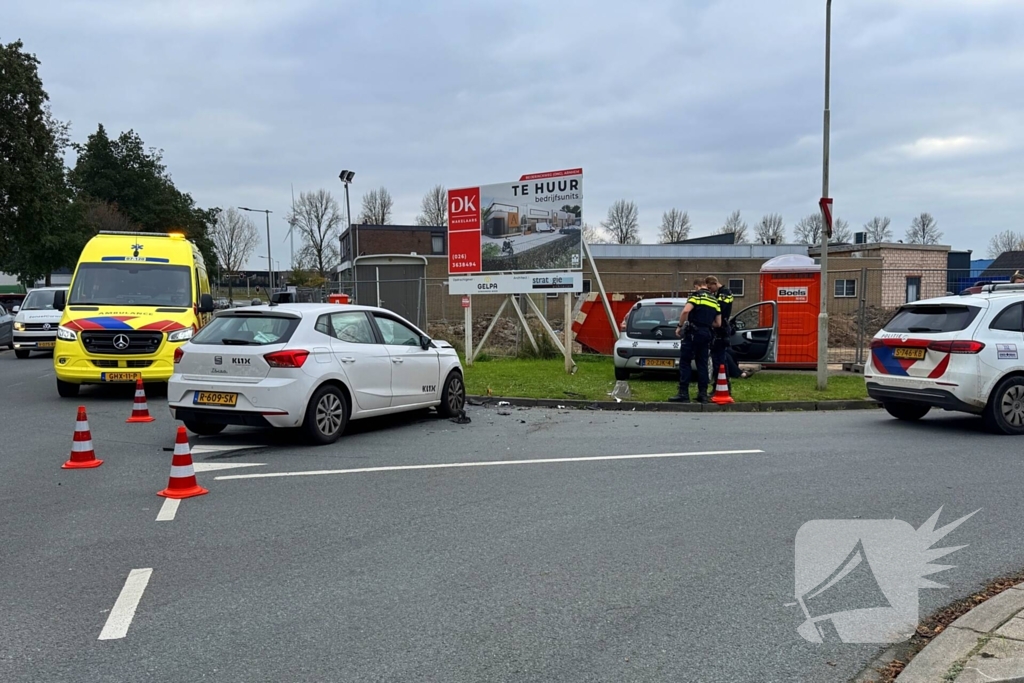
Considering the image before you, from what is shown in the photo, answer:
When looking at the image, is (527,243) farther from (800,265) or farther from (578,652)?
(578,652)

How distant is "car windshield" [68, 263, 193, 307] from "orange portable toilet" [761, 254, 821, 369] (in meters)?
11.6

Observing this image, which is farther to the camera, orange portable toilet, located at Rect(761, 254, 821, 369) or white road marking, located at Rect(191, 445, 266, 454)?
orange portable toilet, located at Rect(761, 254, 821, 369)

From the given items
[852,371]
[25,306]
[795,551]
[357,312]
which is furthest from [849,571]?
[25,306]

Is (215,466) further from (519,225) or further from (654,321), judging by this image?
(519,225)

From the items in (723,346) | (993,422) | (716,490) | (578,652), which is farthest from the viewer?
(723,346)

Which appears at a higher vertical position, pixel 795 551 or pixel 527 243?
pixel 527 243

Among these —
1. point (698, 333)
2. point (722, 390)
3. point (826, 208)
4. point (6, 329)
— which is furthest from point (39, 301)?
point (826, 208)

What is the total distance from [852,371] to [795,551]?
41.6 ft

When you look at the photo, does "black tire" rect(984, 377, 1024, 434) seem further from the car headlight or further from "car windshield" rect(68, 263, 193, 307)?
"car windshield" rect(68, 263, 193, 307)

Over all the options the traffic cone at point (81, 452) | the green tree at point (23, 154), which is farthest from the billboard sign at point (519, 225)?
the green tree at point (23, 154)

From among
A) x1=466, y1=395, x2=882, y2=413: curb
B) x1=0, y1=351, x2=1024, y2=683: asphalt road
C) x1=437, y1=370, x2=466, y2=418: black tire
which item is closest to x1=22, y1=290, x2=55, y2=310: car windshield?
→ x1=0, y1=351, x2=1024, y2=683: asphalt road

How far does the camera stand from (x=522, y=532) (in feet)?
18.1

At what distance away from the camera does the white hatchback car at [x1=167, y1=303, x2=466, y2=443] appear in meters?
8.34

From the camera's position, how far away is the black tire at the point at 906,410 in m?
10.8
